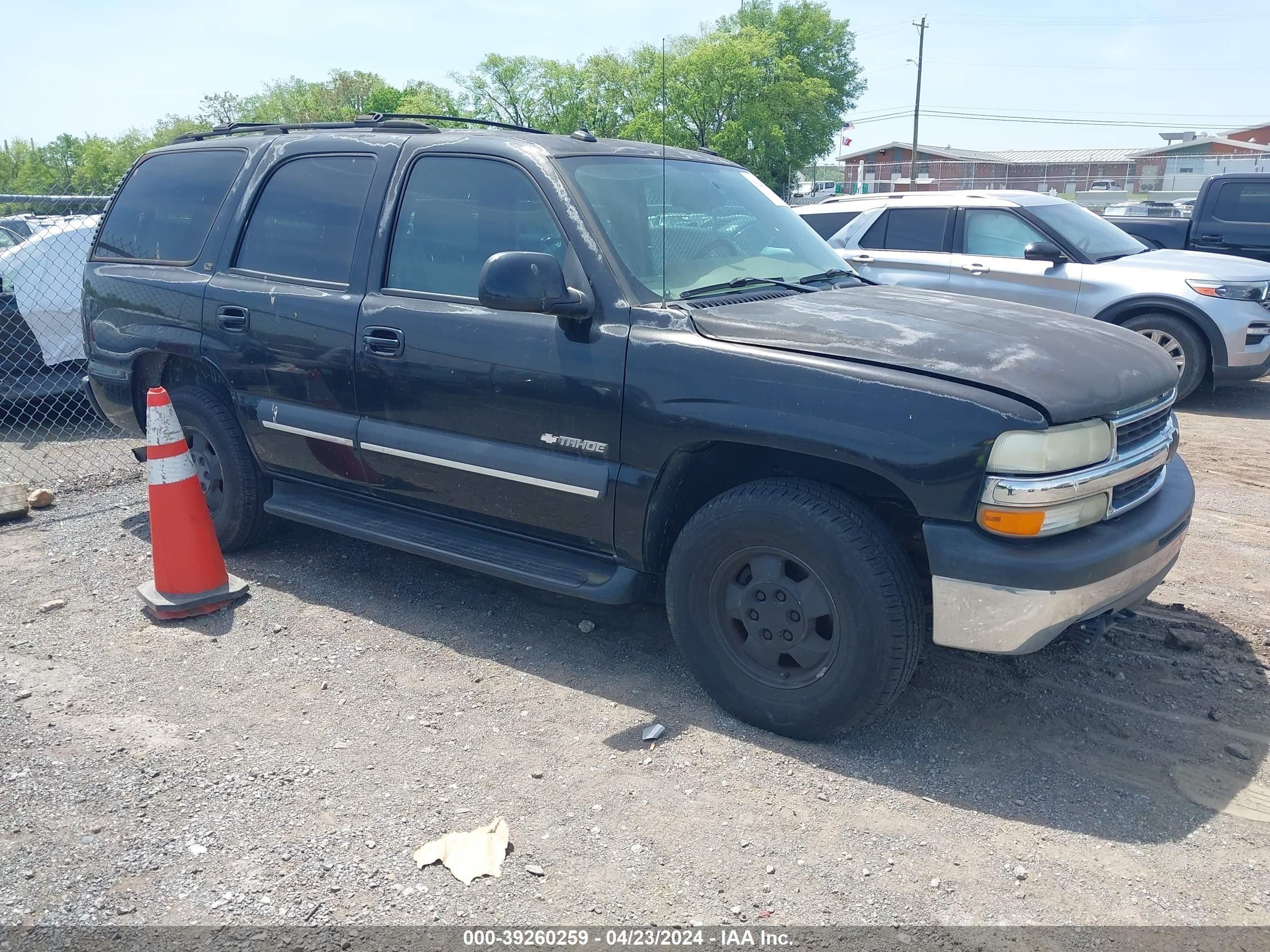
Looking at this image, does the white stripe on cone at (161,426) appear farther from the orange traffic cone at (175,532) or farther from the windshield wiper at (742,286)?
the windshield wiper at (742,286)

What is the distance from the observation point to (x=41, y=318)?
7750 mm

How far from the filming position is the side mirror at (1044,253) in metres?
8.30

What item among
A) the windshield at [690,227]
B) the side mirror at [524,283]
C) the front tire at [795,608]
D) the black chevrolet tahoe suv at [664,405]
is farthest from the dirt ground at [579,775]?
the windshield at [690,227]

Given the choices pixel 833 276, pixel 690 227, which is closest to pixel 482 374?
pixel 690 227

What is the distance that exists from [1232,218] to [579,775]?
38.2ft

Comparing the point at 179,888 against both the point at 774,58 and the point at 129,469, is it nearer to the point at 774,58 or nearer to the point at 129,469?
the point at 129,469

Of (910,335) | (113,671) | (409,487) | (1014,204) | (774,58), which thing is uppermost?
(774,58)

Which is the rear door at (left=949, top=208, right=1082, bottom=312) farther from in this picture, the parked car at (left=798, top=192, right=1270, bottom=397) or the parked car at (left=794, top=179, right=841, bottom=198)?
the parked car at (left=794, top=179, right=841, bottom=198)

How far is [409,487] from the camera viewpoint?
4152 millimetres

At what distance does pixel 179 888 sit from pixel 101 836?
41 centimetres

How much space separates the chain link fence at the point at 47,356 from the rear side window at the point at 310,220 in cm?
344

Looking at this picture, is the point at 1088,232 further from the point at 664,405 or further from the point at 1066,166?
the point at 1066,166

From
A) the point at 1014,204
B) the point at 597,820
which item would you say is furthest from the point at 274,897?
the point at 1014,204

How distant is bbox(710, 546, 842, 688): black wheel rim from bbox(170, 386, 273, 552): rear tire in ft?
8.74
